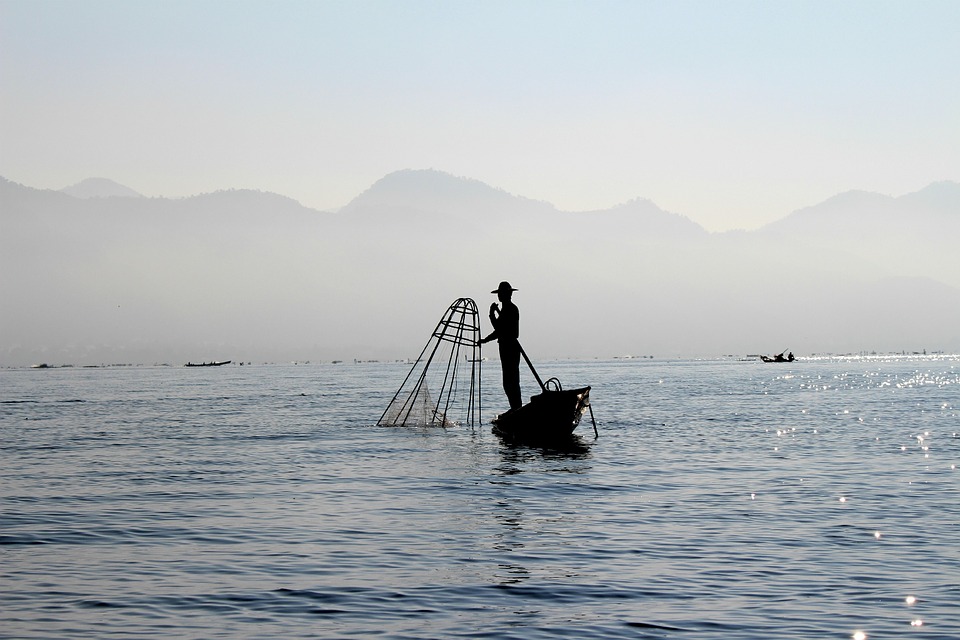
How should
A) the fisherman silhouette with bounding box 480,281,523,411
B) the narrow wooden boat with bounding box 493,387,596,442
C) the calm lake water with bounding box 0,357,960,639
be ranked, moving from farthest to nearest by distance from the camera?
the fisherman silhouette with bounding box 480,281,523,411 < the narrow wooden boat with bounding box 493,387,596,442 < the calm lake water with bounding box 0,357,960,639

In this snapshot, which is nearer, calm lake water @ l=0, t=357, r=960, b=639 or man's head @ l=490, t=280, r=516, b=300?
calm lake water @ l=0, t=357, r=960, b=639

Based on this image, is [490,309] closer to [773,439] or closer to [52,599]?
[773,439]

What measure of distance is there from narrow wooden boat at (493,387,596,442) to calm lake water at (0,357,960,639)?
103cm

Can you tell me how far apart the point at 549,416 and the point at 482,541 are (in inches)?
631

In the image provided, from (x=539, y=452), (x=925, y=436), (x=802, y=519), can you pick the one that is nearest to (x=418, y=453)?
(x=539, y=452)

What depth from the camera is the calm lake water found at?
34.0 feet

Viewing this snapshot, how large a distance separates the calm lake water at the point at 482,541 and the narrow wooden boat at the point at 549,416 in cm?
103

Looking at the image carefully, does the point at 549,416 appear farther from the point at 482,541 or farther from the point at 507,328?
the point at 482,541

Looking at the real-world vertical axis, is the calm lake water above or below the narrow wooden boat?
below

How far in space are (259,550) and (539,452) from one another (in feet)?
51.4

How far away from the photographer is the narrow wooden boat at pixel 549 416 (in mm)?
30266

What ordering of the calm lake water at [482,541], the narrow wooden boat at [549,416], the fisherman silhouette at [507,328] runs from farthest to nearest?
the fisherman silhouette at [507,328] → the narrow wooden boat at [549,416] → the calm lake water at [482,541]

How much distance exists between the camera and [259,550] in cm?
1406

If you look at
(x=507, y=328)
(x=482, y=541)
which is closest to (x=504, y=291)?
(x=507, y=328)
